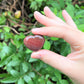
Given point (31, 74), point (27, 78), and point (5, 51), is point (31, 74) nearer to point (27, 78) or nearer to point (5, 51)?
point (27, 78)

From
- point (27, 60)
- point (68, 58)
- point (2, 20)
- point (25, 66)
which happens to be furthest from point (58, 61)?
point (2, 20)

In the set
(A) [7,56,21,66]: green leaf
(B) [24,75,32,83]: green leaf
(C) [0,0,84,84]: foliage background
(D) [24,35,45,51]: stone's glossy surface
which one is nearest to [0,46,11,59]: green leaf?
(C) [0,0,84,84]: foliage background

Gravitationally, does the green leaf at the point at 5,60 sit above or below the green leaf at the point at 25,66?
above

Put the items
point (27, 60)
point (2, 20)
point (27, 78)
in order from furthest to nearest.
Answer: point (2, 20), point (27, 60), point (27, 78)

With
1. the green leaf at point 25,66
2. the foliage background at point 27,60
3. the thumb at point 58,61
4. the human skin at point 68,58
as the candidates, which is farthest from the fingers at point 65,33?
the green leaf at point 25,66

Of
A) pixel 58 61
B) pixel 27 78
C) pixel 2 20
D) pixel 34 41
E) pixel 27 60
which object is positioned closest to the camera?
pixel 58 61

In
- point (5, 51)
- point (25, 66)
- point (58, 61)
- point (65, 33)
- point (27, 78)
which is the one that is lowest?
point (27, 78)

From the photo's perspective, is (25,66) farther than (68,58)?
Yes

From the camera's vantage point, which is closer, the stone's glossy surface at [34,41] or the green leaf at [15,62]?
the stone's glossy surface at [34,41]

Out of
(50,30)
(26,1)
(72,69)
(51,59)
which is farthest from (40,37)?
(26,1)

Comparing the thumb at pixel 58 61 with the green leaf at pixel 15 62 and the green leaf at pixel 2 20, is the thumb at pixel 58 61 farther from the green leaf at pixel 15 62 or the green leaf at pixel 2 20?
the green leaf at pixel 2 20

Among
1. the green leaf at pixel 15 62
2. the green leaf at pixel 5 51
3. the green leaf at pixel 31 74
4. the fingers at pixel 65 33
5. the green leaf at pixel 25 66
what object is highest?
the fingers at pixel 65 33
